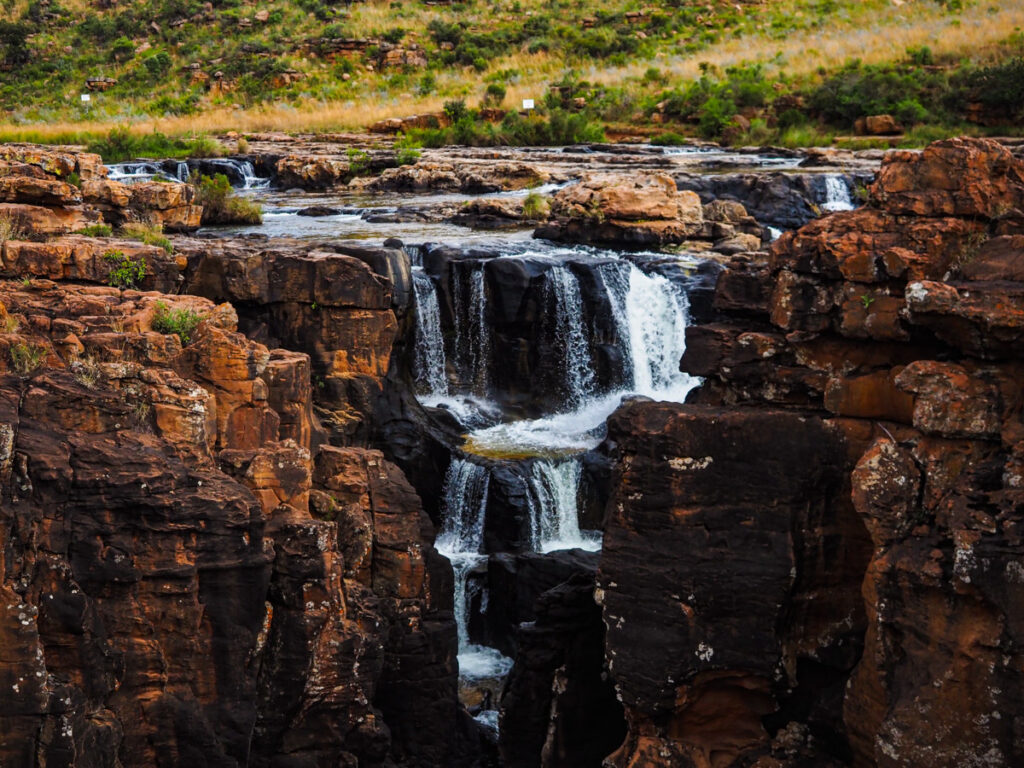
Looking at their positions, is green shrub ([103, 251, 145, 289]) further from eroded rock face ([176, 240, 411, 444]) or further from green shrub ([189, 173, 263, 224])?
green shrub ([189, 173, 263, 224])

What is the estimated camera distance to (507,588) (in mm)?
18500

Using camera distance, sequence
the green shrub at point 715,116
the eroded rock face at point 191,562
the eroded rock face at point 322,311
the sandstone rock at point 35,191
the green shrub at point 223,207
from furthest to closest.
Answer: the green shrub at point 715,116, the green shrub at point 223,207, the sandstone rock at point 35,191, the eroded rock face at point 322,311, the eroded rock face at point 191,562

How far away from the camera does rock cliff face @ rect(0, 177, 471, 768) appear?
10.8m

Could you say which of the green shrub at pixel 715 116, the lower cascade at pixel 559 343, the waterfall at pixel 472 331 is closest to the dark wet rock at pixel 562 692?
the lower cascade at pixel 559 343

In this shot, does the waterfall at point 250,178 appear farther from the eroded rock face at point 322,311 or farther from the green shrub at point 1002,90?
the green shrub at point 1002,90

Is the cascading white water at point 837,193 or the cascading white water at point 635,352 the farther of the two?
the cascading white water at point 837,193

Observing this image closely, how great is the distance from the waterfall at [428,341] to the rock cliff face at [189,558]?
24.0 feet

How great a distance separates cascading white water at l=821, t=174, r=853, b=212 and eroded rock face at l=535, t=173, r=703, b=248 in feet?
15.0

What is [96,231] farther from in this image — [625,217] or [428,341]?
[625,217]

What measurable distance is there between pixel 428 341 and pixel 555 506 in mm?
4691

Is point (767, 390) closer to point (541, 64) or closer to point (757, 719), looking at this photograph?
point (757, 719)

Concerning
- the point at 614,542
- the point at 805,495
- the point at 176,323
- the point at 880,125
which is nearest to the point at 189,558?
the point at 176,323

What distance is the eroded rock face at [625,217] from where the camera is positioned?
2702 centimetres

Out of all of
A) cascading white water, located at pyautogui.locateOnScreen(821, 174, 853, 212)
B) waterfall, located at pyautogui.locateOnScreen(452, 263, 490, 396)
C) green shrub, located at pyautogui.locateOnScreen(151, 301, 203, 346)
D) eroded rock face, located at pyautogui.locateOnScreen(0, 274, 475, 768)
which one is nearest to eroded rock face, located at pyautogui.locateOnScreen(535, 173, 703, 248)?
waterfall, located at pyautogui.locateOnScreen(452, 263, 490, 396)
